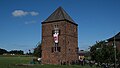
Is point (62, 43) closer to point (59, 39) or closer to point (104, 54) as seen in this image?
point (59, 39)

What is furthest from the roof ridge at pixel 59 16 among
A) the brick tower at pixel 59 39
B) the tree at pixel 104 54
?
the tree at pixel 104 54

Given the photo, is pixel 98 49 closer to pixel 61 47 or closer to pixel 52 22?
pixel 61 47

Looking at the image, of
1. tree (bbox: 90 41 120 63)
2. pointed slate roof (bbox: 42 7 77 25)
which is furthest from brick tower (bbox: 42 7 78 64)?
tree (bbox: 90 41 120 63)

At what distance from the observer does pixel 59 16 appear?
53375 millimetres

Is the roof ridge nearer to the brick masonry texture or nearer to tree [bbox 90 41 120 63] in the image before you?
the brick masonry texture

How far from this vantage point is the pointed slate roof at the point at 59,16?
52.8 meters

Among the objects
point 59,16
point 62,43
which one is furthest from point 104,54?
point 59,16

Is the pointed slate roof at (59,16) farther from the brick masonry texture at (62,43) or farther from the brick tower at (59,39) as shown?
the brick masonry texture at (62,43)

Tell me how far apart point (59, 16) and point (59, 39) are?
580 centimetres

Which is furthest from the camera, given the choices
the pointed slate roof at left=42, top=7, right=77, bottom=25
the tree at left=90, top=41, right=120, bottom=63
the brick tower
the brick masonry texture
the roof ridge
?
the roof ridge

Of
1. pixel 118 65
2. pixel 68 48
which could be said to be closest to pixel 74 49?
pixel 68 48

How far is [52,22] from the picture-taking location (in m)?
53.3

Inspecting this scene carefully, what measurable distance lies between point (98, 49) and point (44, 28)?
17.1 meters

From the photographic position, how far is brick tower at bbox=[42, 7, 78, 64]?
51.0 m
